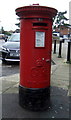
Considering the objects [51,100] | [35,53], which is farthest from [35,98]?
[35,53]

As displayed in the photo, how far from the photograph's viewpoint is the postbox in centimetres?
369

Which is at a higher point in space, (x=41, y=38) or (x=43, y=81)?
(x=41, y=38)

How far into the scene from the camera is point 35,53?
3.78 meters

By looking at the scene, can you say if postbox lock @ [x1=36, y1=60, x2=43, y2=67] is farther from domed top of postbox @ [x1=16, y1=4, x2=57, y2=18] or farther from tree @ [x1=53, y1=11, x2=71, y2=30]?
tree @ [x1=53, y1=11, x2=71, y2=30]

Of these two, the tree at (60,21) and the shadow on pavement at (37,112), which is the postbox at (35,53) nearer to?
the shadow on pavement at (37,112)

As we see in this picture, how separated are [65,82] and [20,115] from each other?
2.55m

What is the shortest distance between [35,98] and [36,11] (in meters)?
1.58

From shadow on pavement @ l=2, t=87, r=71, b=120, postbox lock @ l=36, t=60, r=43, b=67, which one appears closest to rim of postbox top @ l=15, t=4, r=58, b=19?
postbox lock @ l=36, t=60, r=43, b=67

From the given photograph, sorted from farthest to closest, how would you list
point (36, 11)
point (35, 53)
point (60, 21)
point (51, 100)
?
point (60, 21) → point (51, 100) → point (35, 53) → point (36, 11)

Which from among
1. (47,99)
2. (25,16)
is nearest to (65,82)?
(47,99)

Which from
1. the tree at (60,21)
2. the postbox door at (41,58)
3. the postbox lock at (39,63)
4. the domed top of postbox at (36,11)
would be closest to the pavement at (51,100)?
the postbox door at (41,58)

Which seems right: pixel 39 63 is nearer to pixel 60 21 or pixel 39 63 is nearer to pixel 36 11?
pixel 36 11

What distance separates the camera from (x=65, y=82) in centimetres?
593

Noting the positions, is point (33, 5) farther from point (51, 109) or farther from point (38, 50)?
point (51, 109)
